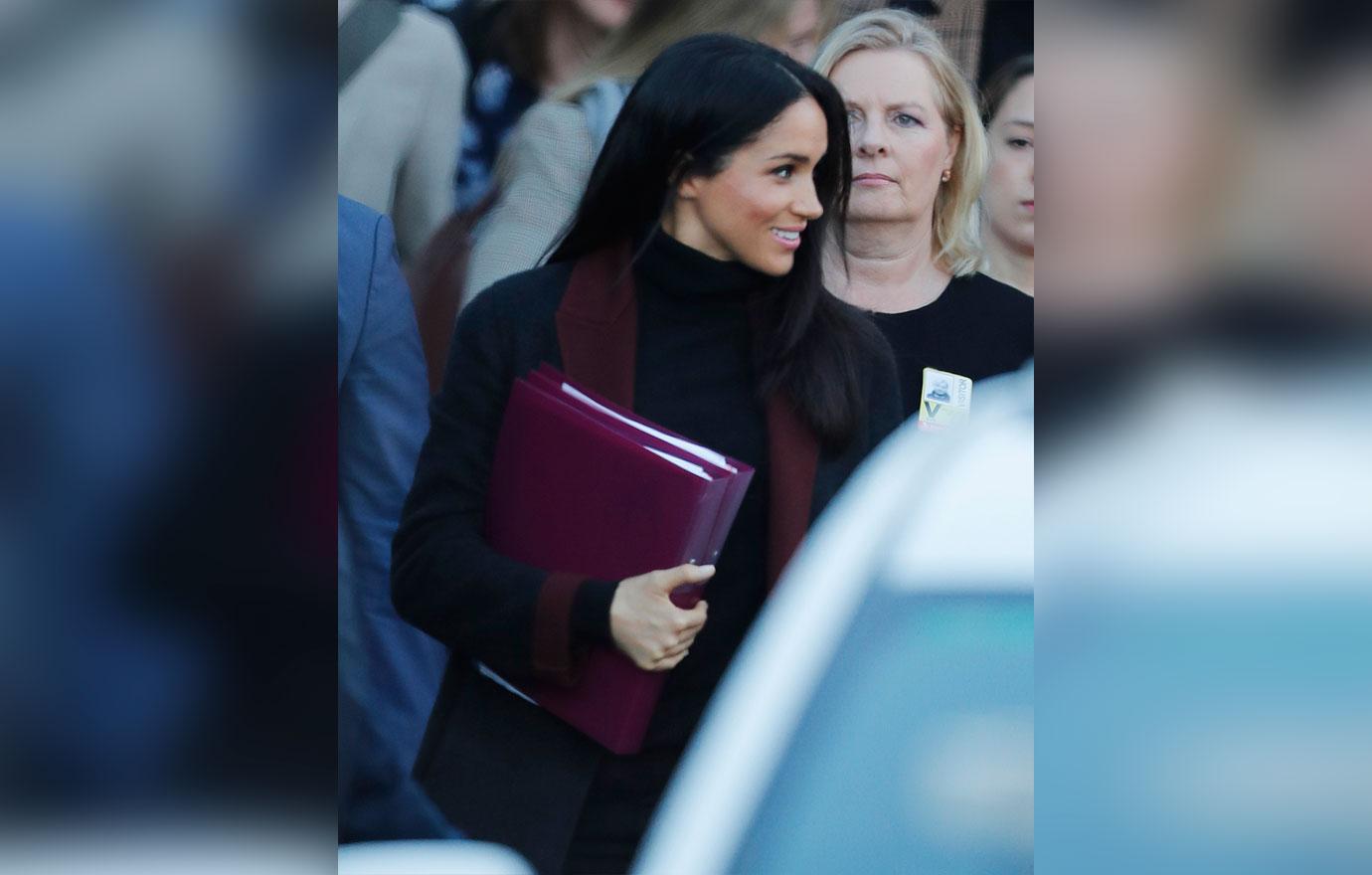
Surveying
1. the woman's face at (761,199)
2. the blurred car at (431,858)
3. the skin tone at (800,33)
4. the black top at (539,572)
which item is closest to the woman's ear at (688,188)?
the woman's face at (761,199)

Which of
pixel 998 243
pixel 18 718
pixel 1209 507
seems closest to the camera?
pixel 18 718

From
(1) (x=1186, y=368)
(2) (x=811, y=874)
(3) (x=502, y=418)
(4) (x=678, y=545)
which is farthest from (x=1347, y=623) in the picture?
(3) (x=502, y=418)

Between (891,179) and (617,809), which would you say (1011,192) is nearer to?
(891,179)

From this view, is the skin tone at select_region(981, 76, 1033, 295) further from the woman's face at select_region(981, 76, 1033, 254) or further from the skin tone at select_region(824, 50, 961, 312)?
the skin tone at select_region(824, 50, 961, 312)

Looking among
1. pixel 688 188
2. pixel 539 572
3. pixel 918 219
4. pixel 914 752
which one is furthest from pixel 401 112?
pixel 914 752

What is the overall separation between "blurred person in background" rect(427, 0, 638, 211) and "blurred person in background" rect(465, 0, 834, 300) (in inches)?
1.3

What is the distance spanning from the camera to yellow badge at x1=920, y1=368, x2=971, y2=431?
3299 millimetres

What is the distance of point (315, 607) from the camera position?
10.1 ft

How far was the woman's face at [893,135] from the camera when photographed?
3.29 metres

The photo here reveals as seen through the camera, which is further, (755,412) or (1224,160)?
(1224,160)

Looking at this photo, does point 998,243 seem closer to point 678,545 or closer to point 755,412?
point 755,412

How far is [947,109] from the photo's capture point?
3342 mm

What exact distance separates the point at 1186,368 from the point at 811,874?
149 cm

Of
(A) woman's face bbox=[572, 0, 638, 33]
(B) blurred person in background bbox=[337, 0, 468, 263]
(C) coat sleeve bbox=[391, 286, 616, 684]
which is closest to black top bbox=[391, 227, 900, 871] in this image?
(C) coat sleeve bbox=[391, 286, 616, 684]
